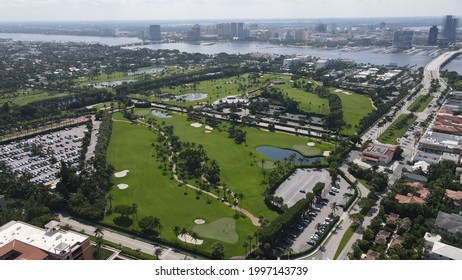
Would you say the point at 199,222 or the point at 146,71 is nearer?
the point at 199,222

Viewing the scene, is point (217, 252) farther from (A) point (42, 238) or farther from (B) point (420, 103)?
(B) point (420, 103)

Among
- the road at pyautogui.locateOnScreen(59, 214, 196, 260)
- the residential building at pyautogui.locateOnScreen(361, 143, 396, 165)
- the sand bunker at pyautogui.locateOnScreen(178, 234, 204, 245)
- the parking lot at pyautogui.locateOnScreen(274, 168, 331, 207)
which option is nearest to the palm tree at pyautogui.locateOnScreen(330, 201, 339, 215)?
the parking lot at pyautogui.locateOnScreen(274, 168, 331, 207)

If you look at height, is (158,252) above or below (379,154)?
below

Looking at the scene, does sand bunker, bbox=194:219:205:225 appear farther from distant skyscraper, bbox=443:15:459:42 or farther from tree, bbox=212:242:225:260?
distant skyscraper, bbox=443:15:459:42

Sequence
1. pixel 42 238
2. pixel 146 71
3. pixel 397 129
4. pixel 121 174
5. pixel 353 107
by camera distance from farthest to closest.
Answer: pixel 146 71 < pixel 353 107 < pixel 397 129 < pixel 121 174 < pixel 42 238

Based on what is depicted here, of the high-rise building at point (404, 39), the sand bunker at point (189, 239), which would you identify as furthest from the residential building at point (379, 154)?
the high-rise building at point (404, 39)

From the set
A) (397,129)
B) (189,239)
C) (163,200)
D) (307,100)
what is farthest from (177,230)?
(307,100)

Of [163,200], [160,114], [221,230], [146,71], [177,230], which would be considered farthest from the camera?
[146,71]
